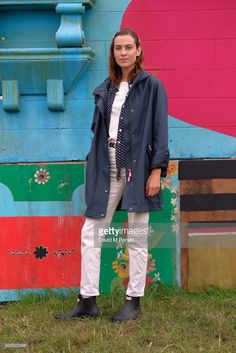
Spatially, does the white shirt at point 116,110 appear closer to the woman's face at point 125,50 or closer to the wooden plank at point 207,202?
the woman's face at point 125,50

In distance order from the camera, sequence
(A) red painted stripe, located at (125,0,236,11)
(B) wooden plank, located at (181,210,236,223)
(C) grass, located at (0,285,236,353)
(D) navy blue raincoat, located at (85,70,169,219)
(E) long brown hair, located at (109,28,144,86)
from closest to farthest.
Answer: (C) grass, located at (0,285,236,353), (D) navy blue raincoat, located at (85,70,169,219), (E) long brown hair, located at (109,28,144,86), (A) red painted stripe, located at (125,0,236,11), (B) wooden plank, located at (181,210,236,223)

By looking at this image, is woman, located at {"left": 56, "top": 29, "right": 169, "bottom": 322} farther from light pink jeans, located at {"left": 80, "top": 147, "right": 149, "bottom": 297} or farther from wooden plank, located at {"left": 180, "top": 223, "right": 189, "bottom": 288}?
wooden plank, located at {"left": 180, "top": 223, "right": 189, "bottom": 288}

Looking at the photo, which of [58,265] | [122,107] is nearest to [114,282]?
[58,265]

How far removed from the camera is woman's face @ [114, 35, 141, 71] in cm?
335

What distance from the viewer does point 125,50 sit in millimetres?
3359

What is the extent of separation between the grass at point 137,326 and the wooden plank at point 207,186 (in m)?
0.75

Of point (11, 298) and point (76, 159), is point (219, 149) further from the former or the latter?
point (11, 298)

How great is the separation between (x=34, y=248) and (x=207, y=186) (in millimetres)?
1391

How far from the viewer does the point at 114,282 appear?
13.1ft

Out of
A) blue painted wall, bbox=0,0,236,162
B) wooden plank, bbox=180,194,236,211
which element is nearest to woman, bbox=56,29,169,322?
blue painted wall, bbox=0,0,236,162

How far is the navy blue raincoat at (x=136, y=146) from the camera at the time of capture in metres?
3.34

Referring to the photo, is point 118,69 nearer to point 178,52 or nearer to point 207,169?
point 178,52

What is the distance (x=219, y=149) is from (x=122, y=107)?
96cm

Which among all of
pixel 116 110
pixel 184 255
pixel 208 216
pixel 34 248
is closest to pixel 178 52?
pixel 116 110
